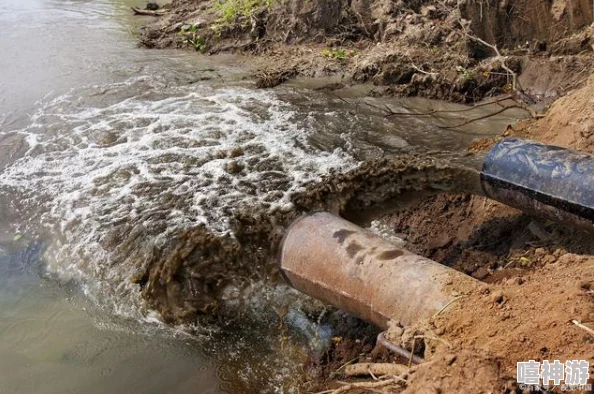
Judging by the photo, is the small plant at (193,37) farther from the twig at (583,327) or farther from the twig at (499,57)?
the twig at (583,327)

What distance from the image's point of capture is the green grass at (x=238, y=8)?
404 inches

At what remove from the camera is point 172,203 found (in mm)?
5395

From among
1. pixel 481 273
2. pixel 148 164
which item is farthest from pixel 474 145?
pixel 148 164

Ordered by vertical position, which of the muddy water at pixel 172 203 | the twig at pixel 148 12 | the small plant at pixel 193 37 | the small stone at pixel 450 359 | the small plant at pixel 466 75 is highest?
the twig at pixel 148 12

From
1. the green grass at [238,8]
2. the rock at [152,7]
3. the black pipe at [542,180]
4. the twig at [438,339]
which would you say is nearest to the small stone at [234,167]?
the black pipe at [542,180]

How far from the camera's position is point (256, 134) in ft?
21.9

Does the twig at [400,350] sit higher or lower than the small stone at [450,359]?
lower

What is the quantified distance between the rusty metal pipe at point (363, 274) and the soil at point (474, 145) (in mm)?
177

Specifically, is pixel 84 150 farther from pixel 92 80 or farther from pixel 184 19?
pixel 184 19

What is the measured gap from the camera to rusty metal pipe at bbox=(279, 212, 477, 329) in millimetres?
2869

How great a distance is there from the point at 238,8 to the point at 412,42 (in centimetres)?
398

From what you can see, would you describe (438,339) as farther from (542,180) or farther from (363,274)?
(542,180)

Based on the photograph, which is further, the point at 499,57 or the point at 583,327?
the point at 499,57

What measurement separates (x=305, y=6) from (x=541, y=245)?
714 centimetres
